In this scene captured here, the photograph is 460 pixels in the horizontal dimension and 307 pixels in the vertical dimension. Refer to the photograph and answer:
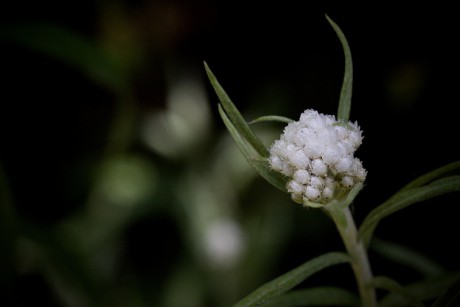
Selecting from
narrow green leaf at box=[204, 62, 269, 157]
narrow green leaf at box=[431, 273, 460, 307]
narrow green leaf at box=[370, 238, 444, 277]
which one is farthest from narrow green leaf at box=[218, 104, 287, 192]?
narrow green leaf at box=[370, 238, 444, 277]

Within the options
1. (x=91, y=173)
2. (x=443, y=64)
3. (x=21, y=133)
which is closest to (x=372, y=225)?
(x=443, y=64)

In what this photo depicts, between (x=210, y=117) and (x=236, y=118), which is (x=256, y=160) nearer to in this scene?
(x=236, y=118)

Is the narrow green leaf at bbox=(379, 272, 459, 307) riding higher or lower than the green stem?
higher

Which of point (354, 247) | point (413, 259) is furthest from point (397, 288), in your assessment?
point (413, 259)

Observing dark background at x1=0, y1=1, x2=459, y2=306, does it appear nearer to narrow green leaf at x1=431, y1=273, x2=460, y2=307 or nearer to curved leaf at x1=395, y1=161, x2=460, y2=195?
curved leaf at x1=395, y1=161, x2=460, y2=195

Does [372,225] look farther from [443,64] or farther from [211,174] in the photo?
[211,174]

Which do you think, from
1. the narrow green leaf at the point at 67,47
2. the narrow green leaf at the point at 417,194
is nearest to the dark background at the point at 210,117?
the narrow green leaf at the point at 67,47
